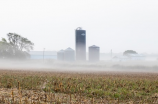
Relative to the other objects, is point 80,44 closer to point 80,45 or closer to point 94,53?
point 80,45

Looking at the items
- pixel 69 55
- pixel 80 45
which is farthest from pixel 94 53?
pixel 69 55

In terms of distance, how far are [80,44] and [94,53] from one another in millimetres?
5396

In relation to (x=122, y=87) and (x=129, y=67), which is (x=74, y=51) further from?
(x=122, y=87)

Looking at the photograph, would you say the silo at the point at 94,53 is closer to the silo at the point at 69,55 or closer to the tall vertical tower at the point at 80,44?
the tall vertical tower at the point at 80,44

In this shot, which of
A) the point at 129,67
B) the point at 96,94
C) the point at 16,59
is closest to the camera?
the point at 96,94

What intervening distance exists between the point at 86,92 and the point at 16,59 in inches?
2266

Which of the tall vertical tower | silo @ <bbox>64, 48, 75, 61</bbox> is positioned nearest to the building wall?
the tall vertical tower

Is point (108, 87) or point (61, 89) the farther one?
point (108, 87)

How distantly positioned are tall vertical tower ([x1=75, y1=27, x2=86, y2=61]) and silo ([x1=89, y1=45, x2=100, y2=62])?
2994mm

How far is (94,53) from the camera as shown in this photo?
203 feet

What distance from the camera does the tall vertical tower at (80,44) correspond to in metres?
59.1

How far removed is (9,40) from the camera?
222ft

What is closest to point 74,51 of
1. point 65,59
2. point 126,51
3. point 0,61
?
point 65,59

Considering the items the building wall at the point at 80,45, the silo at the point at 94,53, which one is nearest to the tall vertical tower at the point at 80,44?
the building wall at the point at 80,45
